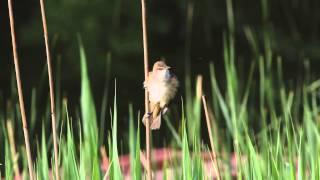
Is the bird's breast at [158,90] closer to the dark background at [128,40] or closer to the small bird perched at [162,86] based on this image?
the small bird perched at [162,86]

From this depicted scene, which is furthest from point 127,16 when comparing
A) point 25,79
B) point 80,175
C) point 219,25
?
point 80,175

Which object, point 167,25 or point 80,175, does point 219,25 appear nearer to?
point 167,25

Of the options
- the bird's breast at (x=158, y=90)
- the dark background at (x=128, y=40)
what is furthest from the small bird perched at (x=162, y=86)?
the dark background at (x=128, y=40)

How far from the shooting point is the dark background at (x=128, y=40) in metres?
4.21

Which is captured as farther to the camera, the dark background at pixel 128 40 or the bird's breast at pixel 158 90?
the dark background at pixel 128 40

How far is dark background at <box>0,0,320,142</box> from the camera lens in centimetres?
421

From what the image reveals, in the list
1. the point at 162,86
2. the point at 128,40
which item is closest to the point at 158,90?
the point at 162,86

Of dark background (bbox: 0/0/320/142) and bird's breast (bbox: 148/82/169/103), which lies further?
dark background (bbox: 0/0/320/142)

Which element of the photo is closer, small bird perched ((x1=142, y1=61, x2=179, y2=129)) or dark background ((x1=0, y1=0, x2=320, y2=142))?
small bird perched ((x1=142, y1=61, x2=179, y2=129))

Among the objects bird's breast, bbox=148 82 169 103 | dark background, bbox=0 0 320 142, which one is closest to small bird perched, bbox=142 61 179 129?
bird's breast, bbox=148 82 169 103

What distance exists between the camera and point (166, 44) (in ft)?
15.4

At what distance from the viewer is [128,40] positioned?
4566 millimetres

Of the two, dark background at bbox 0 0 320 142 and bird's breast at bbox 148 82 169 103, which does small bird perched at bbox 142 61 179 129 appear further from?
dark background at bbox 0 0 320 142

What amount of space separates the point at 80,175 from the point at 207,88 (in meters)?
3.06
